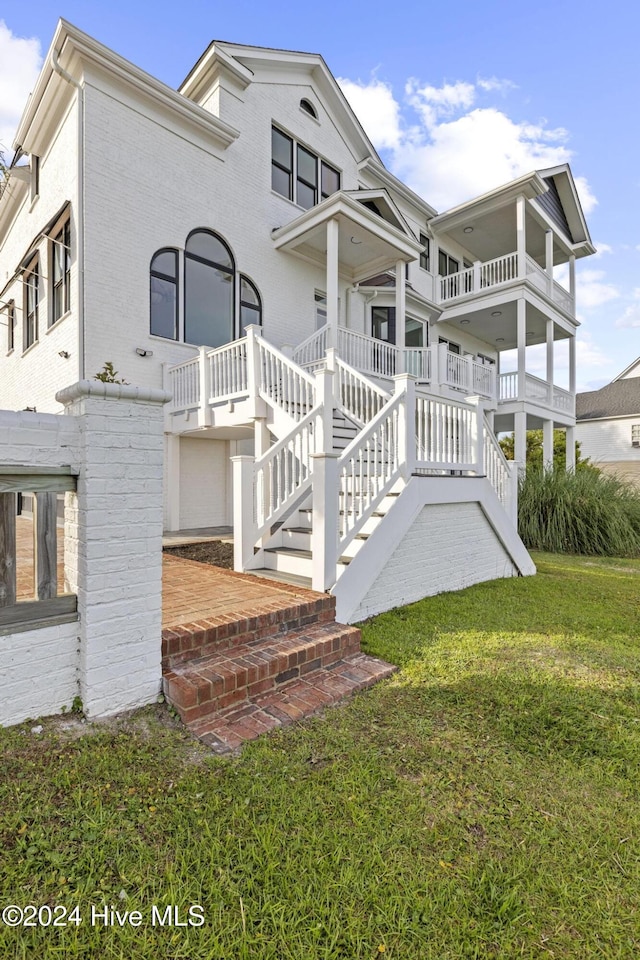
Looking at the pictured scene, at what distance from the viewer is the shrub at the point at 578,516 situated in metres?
9.61

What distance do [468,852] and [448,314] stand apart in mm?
15589

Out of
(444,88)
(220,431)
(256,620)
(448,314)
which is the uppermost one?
(444,88)

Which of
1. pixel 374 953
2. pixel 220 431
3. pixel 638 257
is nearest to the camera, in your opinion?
pixel 374 953

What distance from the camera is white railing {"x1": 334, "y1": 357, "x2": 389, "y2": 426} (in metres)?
6.43

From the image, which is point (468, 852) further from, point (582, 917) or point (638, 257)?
point (638, 257)

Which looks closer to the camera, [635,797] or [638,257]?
[635,797]

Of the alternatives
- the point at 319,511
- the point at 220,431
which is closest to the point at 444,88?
the point at 220,431

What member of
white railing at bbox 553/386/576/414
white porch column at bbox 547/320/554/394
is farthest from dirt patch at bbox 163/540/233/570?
white railing at bbox 553/386/576/414

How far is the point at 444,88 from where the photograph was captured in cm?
964

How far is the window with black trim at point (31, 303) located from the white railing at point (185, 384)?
364cm

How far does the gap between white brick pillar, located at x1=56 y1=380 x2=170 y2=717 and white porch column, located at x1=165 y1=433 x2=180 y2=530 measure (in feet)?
19.1

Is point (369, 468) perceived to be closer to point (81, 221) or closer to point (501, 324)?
point (81, 221)

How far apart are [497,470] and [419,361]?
20.2ft

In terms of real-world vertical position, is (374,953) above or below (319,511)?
below
